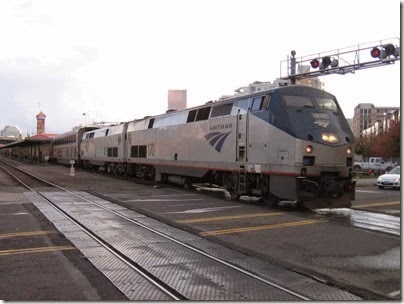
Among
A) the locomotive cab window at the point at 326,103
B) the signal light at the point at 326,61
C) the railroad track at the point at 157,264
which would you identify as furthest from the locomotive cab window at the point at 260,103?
the signal light at the point at 326,61

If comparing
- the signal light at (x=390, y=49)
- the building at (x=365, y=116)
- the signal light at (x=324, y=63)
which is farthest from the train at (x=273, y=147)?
the building at (x=365, y=116)

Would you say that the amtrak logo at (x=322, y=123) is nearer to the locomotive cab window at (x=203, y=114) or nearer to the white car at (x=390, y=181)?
the locomotive cab window at (x=203, y=114)

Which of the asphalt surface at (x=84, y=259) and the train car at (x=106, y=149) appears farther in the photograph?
the train car at (x=106, y=149)

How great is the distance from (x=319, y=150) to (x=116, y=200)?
704cm

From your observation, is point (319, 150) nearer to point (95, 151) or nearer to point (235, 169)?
point (235, 169)

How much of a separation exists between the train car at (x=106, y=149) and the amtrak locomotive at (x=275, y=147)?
10925 mm

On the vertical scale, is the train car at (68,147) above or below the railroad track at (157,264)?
above

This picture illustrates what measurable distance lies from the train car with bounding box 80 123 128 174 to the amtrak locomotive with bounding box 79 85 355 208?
10.9 meters

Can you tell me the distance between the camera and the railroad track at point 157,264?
5730 mm

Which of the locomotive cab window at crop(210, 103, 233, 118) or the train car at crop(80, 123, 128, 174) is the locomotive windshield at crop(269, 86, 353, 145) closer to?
the locomotive cab window at crop(210, 103, 233, 118)

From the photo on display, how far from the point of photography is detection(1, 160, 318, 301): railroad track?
5.73 metres

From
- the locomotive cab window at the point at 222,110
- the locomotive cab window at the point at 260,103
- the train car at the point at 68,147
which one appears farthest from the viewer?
the train car at the point at 68,147

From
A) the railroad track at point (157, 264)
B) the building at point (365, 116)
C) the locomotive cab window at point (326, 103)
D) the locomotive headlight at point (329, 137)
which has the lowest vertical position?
the railroad track at point (157, 264)

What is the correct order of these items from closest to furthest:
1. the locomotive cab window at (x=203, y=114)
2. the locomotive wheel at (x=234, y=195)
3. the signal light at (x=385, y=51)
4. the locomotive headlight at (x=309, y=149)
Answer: the locomotive headlight at (x=309, y=149), the locomotive wheel at (x=234, y=195), the locomotive cab window at (x=203, y=114), the signal light at (x=385, y=51)
